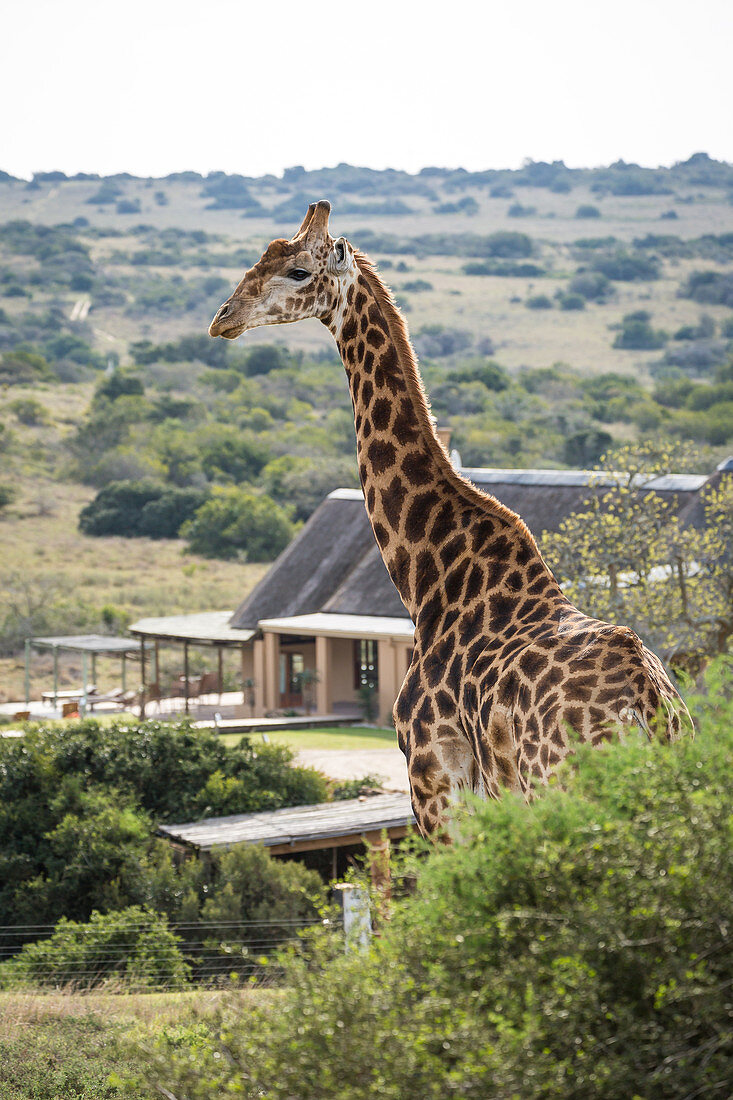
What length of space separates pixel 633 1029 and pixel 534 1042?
210mm

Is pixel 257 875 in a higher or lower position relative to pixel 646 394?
lower

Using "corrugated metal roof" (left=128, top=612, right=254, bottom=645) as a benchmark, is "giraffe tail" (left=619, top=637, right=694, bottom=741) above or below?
above

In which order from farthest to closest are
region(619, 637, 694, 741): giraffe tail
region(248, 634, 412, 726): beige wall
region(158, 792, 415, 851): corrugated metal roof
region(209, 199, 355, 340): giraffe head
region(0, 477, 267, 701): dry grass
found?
region(0, 477, 267, 701): dry grass < region(248, 634, 412, 726): beige wall < region(158, 792, 415, 851): corrugated metal roof < region(209, 199, 355, 340): giraffe head < region(619, 637, 694, 741): giraffe tail

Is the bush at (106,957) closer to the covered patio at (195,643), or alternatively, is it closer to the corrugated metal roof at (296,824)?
the corrugated metal roof at (296,824)

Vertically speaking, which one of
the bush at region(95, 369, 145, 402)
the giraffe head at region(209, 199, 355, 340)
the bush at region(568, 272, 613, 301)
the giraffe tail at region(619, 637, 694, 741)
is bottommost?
the giraffe tail at region(619, 637, 694, 741)

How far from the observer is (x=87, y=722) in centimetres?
1482

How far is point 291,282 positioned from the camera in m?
5.73

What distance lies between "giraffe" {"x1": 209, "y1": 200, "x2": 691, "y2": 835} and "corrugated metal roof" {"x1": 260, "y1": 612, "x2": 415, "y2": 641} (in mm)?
16682

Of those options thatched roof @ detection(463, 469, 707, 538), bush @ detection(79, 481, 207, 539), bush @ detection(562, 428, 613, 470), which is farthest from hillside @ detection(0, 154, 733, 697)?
thatched roof @ detection(463, 469, 707, 538)

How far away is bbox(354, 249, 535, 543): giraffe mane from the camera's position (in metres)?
5.65

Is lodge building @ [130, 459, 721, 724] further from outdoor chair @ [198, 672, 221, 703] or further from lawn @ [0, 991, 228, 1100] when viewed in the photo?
lawn @ [0, 991, 228, 1100]

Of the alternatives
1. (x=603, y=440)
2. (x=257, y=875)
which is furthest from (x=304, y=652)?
(x=603, y=440)

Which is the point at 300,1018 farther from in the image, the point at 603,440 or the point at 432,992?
the point at 603,440

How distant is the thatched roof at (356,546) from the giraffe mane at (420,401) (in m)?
17.6
